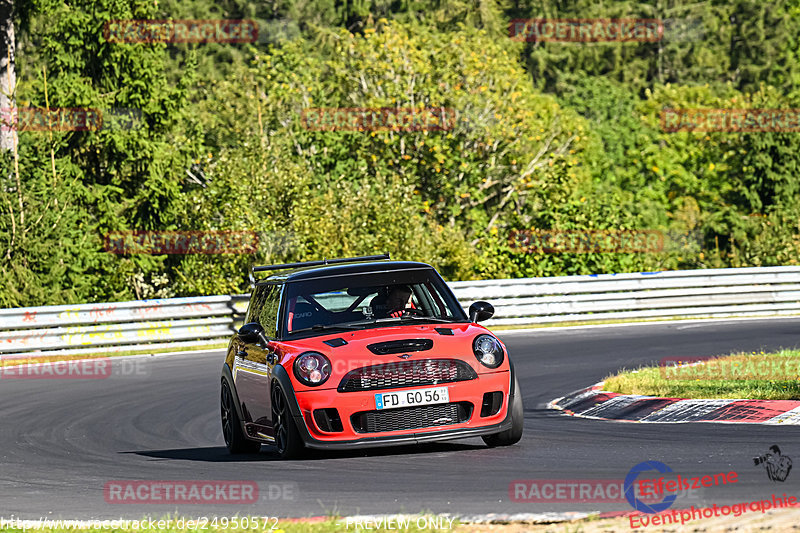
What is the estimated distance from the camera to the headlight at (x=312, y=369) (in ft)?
31.2

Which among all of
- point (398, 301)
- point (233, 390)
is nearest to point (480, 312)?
point (398, 301)

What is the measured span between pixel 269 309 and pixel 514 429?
2417 mm

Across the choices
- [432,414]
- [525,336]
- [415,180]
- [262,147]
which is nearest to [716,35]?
[415,180]

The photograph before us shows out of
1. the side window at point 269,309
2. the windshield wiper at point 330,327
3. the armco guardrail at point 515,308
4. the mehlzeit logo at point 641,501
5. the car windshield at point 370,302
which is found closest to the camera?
the mehlzeit logo at point 641,501

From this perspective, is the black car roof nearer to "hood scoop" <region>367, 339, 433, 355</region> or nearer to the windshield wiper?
the windshield wiper

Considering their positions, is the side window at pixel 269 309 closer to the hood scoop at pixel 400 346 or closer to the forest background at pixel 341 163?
the hood scoop at pixel 400 346

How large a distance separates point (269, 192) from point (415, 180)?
12.7m

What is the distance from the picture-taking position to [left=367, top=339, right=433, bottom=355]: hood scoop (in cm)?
954

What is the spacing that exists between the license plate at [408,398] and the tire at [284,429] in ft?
2.31

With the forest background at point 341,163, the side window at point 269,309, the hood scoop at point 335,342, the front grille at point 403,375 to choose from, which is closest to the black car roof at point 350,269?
the side window at point 269,309

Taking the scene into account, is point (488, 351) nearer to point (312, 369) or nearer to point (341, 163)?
point (312, 369)

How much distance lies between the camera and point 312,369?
375 inches

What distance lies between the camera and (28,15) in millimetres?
33031

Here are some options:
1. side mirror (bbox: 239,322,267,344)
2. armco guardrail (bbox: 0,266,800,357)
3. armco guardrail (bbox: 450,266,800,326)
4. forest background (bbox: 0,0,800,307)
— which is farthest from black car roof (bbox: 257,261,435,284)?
forest background (bbox: 0,0,800,307)
